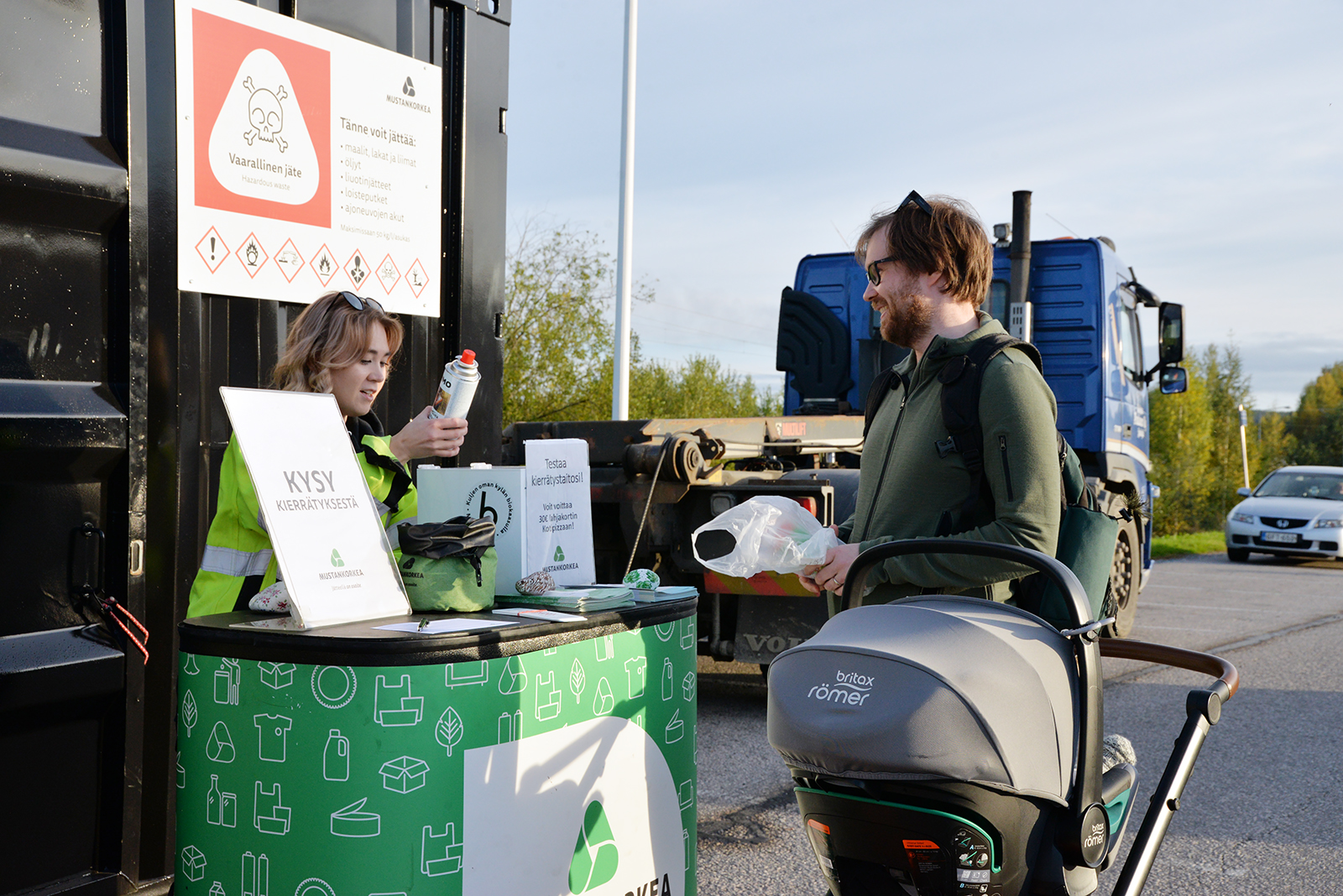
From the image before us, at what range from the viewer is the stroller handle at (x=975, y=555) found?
1816 millimetres

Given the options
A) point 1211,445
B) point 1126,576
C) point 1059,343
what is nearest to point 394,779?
→ point 1059,343

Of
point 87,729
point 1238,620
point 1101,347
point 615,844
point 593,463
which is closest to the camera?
point 615,844

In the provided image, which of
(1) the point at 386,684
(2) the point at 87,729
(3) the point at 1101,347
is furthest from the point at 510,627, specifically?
(3) the point at 1101,347

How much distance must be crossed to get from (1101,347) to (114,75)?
23.9ft

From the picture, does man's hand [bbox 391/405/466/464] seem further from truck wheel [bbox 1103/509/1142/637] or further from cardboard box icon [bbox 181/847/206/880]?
truck wheel [bbox 1103/509/1142/637]

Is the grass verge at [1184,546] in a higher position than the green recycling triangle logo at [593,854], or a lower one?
lower

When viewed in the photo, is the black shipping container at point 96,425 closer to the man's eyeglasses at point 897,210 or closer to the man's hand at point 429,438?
the man's hand at point 429,438

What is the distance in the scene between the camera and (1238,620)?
416 inches

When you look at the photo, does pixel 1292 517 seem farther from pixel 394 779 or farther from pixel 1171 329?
pixel 394 779

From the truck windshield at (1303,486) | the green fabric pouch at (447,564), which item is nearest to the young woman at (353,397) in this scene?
the green fabric pouch at (447,564)

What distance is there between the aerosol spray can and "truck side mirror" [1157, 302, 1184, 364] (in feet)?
26.8

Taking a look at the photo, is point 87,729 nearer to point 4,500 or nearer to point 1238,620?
point 4,500

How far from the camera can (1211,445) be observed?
1339 inches

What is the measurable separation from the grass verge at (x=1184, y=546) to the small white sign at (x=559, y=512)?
19.3 metres
